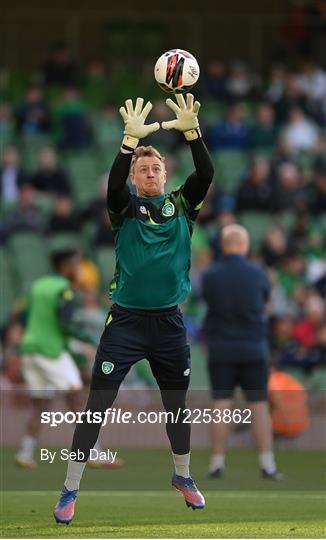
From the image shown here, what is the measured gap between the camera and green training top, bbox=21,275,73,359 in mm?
14609

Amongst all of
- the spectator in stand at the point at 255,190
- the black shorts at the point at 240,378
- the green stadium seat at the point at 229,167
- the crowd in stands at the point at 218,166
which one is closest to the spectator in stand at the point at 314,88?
the crowd in stands at the point at 218,166

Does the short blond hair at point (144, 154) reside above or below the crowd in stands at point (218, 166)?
above

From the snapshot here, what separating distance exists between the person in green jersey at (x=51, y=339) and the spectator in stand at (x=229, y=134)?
Answer: 30.1ft

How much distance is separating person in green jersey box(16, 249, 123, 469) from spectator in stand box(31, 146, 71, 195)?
741 centimetres

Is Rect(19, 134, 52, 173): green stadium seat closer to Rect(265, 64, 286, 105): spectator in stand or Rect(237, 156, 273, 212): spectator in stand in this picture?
Rect(237, 156, 273, 212): spectator in stand

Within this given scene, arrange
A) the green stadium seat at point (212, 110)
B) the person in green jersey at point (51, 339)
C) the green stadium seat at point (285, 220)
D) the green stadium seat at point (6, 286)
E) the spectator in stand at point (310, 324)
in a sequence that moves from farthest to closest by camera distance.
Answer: the green stadium seat at point (212, 110), the green stadium seat at point (285, 220), the green stadium seat at point (6, 286), the spectator in stand at point (310, 324), the person in green jersey at point (51, 339)

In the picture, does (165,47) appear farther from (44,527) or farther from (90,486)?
(44,527)

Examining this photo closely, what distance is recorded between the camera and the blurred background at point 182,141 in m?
20.8

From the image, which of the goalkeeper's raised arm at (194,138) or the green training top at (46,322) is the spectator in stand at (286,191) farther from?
the goalkeeper's raised arm at (194,138)

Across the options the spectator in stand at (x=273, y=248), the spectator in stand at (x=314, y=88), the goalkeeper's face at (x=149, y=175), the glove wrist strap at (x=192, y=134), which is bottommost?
the spectator in stand at (x=273, y=248)

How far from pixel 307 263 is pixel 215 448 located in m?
8.47

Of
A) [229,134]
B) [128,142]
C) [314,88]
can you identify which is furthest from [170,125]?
[314,88]

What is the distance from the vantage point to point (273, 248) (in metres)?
21.6

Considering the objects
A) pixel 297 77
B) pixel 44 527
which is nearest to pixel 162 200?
pixel 44 527
